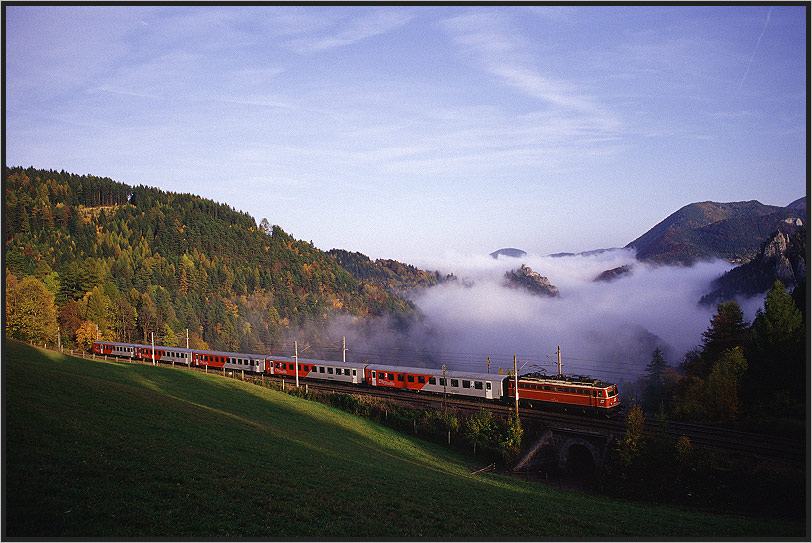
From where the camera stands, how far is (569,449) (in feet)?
108

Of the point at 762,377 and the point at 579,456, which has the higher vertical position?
the point at 762,377

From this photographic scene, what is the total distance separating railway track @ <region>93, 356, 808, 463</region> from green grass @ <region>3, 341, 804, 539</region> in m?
8.88

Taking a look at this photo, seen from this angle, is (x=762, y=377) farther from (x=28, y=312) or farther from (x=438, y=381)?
(x=28, y=312)

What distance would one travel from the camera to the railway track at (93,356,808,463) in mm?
25578

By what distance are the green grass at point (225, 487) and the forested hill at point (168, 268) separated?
141 feet

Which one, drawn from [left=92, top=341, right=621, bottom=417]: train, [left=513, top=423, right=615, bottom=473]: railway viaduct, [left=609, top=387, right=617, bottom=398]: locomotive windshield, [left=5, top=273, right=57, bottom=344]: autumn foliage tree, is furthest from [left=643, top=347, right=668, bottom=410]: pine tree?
[left=5, top=273, right=57, bottom=344]: autumn foliage tree

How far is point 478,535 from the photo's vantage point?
1314 centimetres

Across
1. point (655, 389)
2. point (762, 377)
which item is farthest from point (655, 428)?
point (655, 389)

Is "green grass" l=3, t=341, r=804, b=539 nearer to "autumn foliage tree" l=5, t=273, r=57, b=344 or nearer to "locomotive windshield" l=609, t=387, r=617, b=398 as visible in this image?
"locomotive windshield" l=609, t=387, r=617, b=398

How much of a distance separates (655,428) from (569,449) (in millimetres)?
5733

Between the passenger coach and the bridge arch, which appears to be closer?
the bridge arch

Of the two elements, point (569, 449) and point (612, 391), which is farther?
point (612, 391)

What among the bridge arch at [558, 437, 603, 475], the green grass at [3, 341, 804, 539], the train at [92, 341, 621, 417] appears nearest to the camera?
the green grass at [3, 341, 804, 539]

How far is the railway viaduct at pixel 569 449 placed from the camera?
30984 mm
